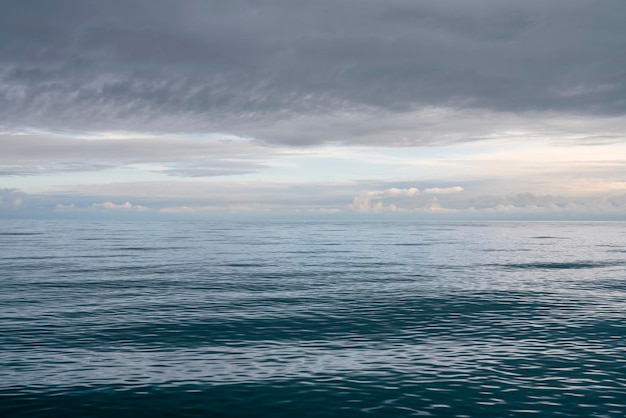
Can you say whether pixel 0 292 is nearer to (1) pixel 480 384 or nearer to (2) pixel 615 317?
(1) pixel 480 384

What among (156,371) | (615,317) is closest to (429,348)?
(156,371)

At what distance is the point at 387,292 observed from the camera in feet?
195

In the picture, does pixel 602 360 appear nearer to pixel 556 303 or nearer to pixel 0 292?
pixel 556 303

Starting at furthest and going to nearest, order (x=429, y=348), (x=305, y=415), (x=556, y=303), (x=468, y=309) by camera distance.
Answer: (x=556, y=303)
(x=468, y=309)
(x=429, y=348)
(x=305, y=415)

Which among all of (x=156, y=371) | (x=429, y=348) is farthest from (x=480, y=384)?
(x=156, y=371)

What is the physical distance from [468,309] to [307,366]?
2329cm

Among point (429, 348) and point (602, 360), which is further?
point (429, 348)

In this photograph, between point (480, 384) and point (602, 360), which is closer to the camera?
point (480, 384)

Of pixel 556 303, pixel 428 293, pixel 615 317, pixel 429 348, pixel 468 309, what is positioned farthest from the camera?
pixel 428 293

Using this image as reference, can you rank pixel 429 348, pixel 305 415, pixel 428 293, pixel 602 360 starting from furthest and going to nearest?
pixel 428 293 < pixel 429 348 < pixel 602 360 < pixel 305 415

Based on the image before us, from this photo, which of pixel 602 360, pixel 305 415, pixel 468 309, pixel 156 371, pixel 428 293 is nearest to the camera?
pixel 305 415

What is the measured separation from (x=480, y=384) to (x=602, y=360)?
30.5ft

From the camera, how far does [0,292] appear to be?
183 feet

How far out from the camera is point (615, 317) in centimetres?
4491
